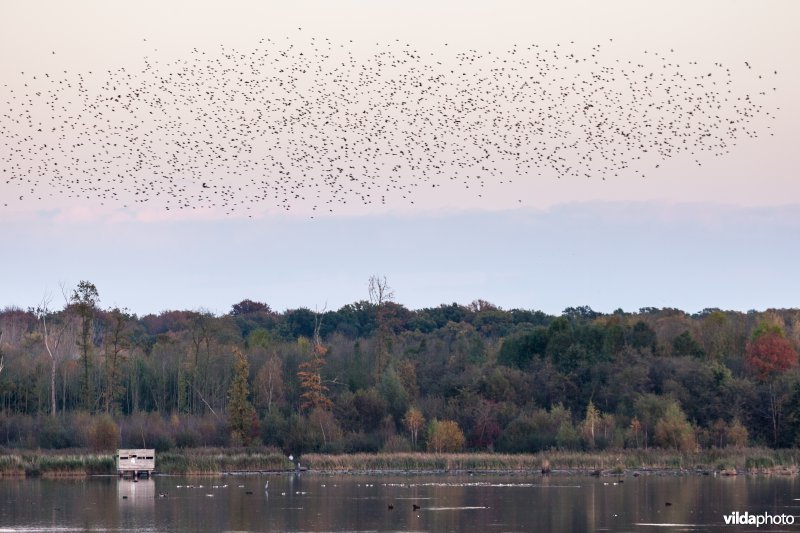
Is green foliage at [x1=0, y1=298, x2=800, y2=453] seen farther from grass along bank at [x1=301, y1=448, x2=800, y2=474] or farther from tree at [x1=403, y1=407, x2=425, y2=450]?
grass along bank at [x1=301, y1=448, x2=800, y2=474]

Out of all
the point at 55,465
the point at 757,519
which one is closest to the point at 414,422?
the point at 55,465

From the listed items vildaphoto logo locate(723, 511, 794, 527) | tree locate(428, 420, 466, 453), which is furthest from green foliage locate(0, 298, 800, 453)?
vildaphoto logo locate(723, 511, 794, 527)

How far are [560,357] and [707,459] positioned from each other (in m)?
28.5

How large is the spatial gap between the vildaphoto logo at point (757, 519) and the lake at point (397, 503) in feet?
2.21

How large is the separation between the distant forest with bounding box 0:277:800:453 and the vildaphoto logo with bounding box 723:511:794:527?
4143 cm

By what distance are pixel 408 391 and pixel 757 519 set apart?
6232cm

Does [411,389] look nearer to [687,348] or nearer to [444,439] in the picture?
[444,439]

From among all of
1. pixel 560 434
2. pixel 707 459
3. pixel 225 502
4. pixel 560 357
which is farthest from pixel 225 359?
pixel 225 502

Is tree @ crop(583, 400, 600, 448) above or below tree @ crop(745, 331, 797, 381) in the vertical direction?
below

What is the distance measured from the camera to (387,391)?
10619 cm

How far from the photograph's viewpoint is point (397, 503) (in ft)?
187

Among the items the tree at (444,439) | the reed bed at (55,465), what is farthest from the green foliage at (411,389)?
the reed bed at (55,465)

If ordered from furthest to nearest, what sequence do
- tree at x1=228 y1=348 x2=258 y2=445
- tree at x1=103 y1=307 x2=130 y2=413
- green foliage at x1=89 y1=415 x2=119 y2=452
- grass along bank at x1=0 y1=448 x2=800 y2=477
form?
1. tree at x1=103 y1=307 x2=130 y2=413
2. tree at x1=228 y1=348 x2=258 y2=445
3. green foliage at x1=89 y1=415 x2=119 y2=452
4. grass along bank at x1=0 y1=448 x2=800 y2=477

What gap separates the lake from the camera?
47344 millimetres
